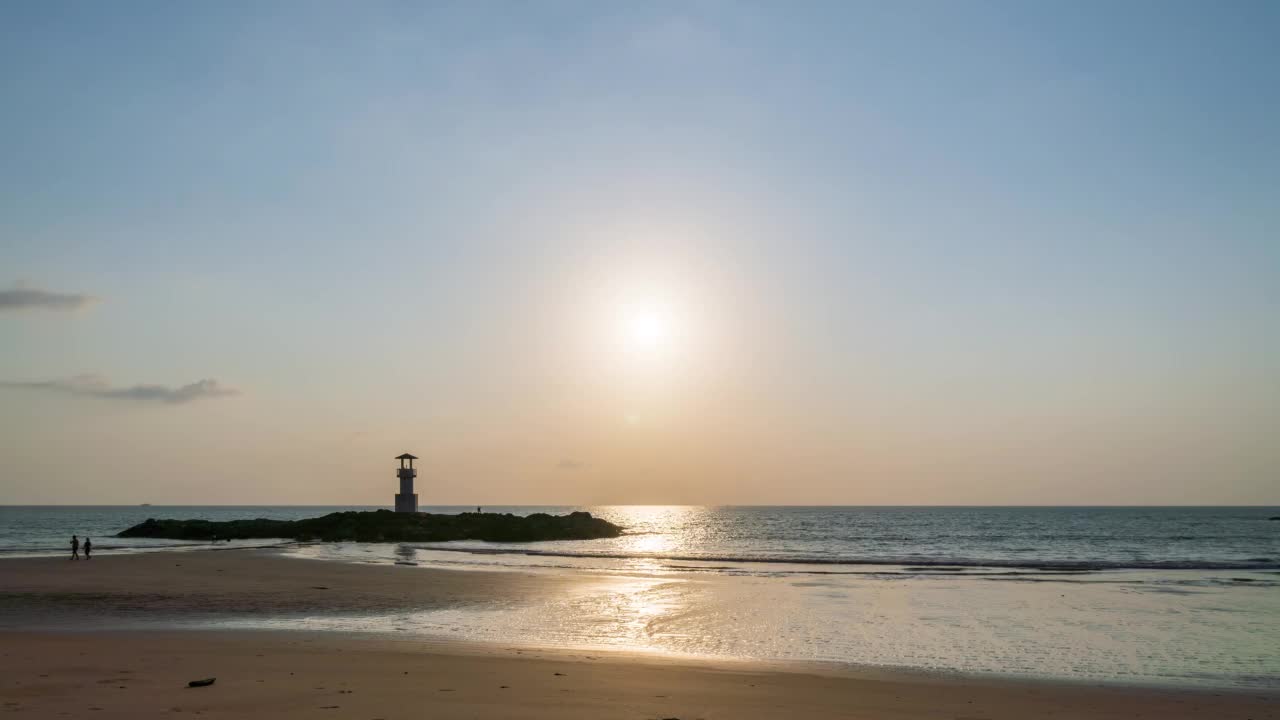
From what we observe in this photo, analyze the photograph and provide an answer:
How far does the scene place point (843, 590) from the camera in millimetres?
33938

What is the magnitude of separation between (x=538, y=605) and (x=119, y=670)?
46.7 ft

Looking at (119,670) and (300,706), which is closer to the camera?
(300,706)

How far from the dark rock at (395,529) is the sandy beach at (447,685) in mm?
55140

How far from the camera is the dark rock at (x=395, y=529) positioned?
76.9 metres

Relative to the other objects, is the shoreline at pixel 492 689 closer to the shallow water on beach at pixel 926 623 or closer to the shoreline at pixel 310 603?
the shoreline at pixel 310 603

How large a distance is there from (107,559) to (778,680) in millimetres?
44322

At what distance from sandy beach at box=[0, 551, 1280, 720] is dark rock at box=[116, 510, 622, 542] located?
55.1 m

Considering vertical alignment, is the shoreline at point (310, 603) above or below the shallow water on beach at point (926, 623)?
above

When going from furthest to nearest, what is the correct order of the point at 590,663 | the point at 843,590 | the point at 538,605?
the point at 843,590
the point at 538,605
the point at 590,663

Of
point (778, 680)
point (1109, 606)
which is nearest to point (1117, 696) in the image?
point (778, 680)

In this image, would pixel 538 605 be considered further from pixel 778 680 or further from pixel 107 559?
pixel 107 559

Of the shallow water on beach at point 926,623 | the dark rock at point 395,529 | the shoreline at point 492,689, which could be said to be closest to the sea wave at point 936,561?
the shallow water on beach at point 926,623

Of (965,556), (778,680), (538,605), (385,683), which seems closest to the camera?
(385,683)

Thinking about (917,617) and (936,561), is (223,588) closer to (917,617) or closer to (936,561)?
(917,617)
